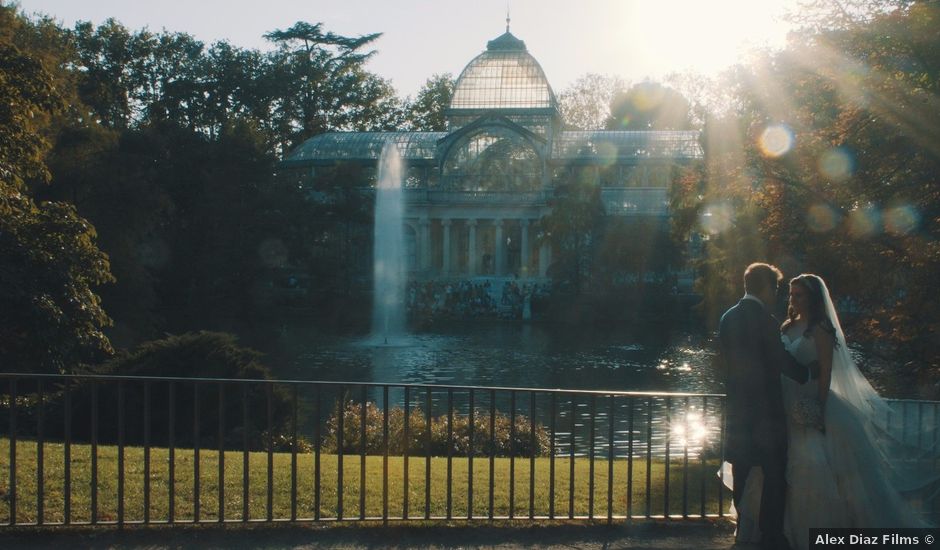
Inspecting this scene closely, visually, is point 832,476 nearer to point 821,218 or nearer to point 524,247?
point 821,218

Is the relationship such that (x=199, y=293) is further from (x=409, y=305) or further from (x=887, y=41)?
(x=887, y=41)

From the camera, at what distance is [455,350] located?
104 feet

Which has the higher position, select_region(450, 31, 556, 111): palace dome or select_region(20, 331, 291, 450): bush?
select_region(450, 31, 556, 111): palace dome

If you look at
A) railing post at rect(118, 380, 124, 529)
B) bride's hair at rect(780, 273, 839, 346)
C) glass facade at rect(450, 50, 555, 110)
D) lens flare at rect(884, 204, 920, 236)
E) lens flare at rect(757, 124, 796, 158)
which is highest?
glass facade at rect(450, 50, 555, 110)

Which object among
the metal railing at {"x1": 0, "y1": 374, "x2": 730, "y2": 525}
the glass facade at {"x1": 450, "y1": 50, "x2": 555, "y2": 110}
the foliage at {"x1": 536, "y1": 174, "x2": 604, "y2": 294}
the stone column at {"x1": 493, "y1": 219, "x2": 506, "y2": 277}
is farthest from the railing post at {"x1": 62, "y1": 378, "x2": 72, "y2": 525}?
the glass facade at {"x1": 450, "y1": 50, "x2": 555, "y2": 110}

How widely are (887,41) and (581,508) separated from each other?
19.8ft

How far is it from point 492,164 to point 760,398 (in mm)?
56026

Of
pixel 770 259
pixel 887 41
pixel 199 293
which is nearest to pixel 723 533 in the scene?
pixel 887 41

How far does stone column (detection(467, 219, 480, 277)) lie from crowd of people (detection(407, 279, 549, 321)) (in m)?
12.8

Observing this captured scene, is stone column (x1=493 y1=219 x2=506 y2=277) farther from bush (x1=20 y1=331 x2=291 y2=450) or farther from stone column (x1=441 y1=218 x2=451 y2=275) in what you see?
bush (x1=20 y1=331 x2=291 y2=450)

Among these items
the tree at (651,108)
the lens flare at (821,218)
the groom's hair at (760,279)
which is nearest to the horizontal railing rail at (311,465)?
the groom's hair at (760,279)

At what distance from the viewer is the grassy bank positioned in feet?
25.9

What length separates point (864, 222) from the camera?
42.2 feet

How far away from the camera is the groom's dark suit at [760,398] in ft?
22.1
